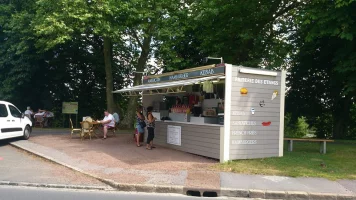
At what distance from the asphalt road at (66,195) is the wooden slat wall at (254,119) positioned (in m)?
3.76

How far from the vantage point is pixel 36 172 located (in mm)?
9625

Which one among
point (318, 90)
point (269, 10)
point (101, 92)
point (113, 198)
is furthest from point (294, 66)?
point (113, 198)

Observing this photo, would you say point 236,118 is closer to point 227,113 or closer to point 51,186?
point 227,113

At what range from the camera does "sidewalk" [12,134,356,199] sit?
7.91 metres

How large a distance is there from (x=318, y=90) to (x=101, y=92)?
57.5 ft

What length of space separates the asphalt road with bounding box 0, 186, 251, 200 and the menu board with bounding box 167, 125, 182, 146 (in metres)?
5.16

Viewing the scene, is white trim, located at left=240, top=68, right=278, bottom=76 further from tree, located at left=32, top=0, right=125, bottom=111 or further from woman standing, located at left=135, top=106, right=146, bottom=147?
tree, located at left=32, top=0, right=125, bottom=111

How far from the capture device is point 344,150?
14070 mm

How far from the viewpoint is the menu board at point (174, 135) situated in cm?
1290

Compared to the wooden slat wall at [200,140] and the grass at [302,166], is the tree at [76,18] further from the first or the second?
the grass at [302,166]

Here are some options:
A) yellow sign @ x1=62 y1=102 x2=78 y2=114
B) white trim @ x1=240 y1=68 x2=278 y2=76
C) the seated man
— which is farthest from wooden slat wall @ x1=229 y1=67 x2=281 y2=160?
yellow sign @ x1=62 y1=102 x2=78 y2=114

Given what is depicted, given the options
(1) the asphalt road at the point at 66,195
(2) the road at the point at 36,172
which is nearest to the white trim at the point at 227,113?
(1) the asphalt road at the point at 66,195

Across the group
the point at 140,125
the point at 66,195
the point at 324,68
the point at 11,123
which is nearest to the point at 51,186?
the point at 66,195

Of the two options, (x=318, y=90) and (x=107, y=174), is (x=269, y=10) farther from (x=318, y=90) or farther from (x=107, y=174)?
(x=107, y=174)
